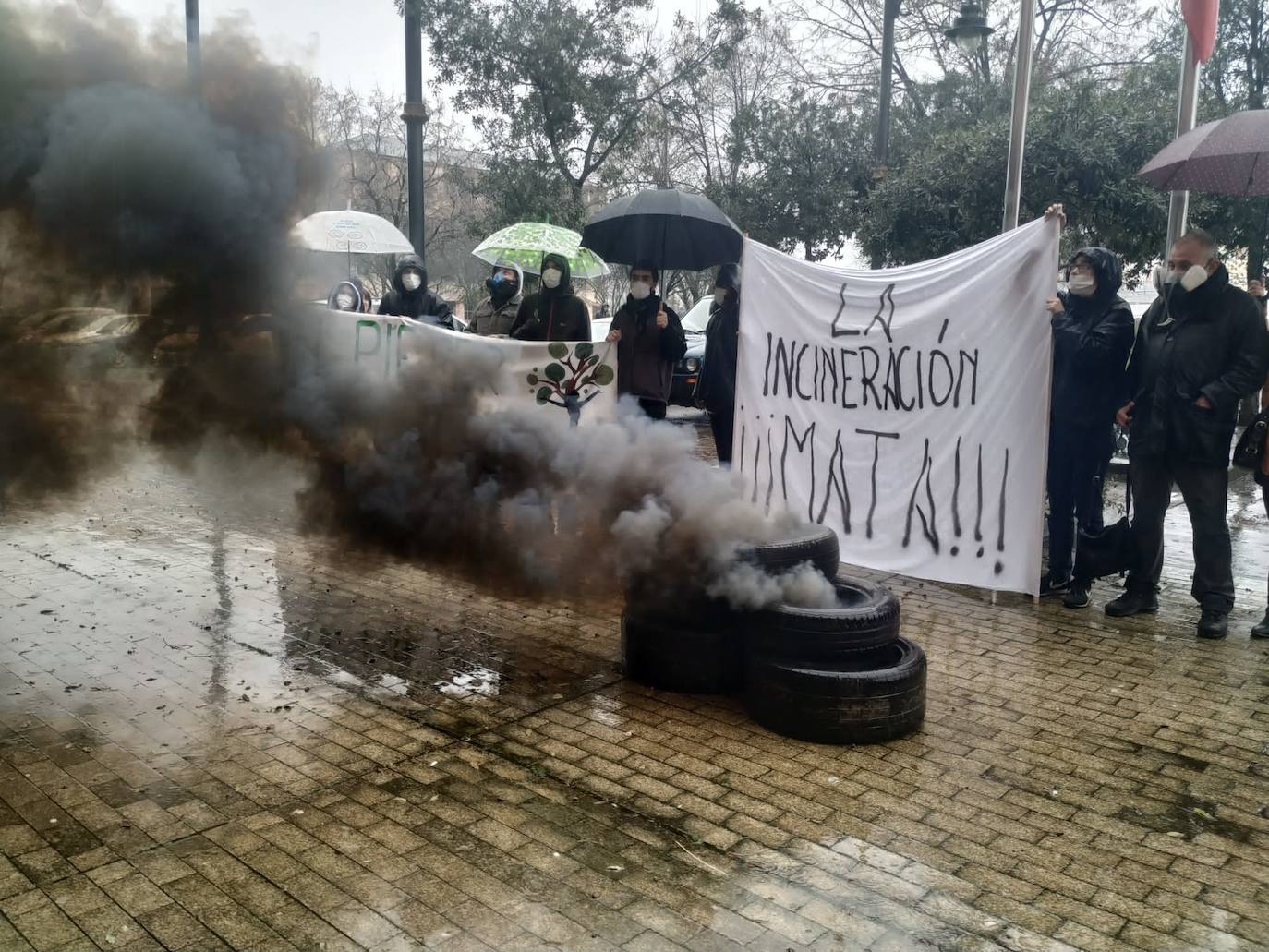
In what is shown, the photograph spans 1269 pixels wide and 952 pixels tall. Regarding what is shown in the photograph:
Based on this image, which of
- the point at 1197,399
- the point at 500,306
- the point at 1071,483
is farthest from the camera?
the point at 500,306

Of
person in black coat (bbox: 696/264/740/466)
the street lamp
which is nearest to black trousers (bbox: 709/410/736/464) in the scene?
person in black coat (bbox: 696/264/740/466)

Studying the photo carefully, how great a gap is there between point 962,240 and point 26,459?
1090cm

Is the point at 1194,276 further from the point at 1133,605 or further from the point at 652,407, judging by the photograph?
the point at 652,407

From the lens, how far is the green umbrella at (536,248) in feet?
32.4

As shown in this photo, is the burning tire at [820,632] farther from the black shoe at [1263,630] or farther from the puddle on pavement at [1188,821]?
the black shoe at [1263,630]

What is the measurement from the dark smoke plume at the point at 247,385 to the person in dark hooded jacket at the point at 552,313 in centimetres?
210

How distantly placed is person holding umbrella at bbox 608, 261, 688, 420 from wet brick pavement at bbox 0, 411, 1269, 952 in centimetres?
208

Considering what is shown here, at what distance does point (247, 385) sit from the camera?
552 centimetres

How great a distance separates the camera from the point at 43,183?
473cm

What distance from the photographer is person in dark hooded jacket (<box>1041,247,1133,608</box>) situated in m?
6.18

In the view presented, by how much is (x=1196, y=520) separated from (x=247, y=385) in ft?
17.2

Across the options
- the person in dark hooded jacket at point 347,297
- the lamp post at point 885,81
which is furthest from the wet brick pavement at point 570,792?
the lamp post at point 885,81

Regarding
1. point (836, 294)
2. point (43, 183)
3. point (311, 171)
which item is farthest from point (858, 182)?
point (43, 183)

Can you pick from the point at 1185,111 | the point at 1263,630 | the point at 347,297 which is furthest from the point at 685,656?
the point at 347,297
